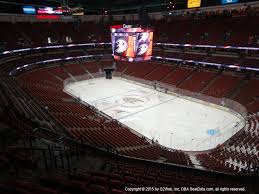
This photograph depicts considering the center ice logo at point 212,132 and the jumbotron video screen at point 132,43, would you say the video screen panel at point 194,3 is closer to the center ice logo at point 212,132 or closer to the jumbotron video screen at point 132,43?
the jumbotron video screen at point 132,43

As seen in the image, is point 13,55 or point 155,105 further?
point 13,55

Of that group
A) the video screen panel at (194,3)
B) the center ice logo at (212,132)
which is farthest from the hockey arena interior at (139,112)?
the video screen panel at (194,3)

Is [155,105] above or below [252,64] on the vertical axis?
below

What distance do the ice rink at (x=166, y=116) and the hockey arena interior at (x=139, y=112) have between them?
136 mm

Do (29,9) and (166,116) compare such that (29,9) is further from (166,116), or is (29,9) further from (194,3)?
(166,116)

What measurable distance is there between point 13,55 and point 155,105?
32981 mm

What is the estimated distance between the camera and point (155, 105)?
32.1 meters

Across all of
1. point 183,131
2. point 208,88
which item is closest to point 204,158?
point 183,131

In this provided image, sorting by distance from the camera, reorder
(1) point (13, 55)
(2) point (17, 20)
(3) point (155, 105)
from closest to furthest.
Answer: (3) point (155, 105) < (1) point (13, 55) < (2) point (17, 20)

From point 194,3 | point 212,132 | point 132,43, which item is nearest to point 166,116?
point 212,132

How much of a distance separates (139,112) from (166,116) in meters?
3.81

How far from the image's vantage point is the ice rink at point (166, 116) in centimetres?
2255

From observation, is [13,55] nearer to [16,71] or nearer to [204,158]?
[16,71]

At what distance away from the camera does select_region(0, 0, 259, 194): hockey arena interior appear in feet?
26.4
